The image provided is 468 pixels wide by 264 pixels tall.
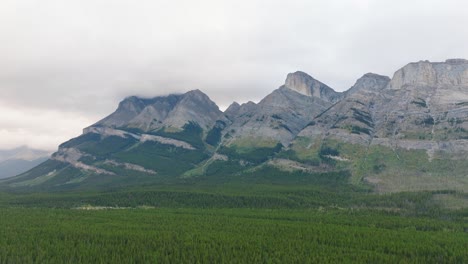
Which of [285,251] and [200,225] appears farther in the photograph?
[200,225]

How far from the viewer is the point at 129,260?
134000 millimetres

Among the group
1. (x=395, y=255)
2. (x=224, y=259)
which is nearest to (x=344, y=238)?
(x=395, y=255)

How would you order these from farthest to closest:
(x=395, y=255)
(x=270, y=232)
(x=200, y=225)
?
(x=200, y=225), (x=270, y=232), (x=395, y=255)

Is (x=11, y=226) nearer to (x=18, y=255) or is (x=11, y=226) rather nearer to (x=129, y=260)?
(x=18, y=255)

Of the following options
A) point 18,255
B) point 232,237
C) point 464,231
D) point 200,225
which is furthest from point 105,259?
point 464,231

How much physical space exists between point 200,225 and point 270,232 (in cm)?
3618

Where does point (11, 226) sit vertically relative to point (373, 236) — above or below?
above

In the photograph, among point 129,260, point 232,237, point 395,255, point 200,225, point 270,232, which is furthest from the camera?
point 200,225

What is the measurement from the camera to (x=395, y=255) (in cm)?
14438

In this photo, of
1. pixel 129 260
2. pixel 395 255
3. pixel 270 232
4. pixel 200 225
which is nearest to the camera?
pixel 129 260

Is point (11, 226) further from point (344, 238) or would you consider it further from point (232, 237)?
point (344, 238)

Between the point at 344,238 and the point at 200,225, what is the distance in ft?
226

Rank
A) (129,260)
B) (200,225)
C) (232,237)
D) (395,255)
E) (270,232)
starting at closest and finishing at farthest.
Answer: (129,260) → (395,255) → (232,237) → (270,232) → (200,225)

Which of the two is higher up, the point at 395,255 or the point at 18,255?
the point at 18,255
